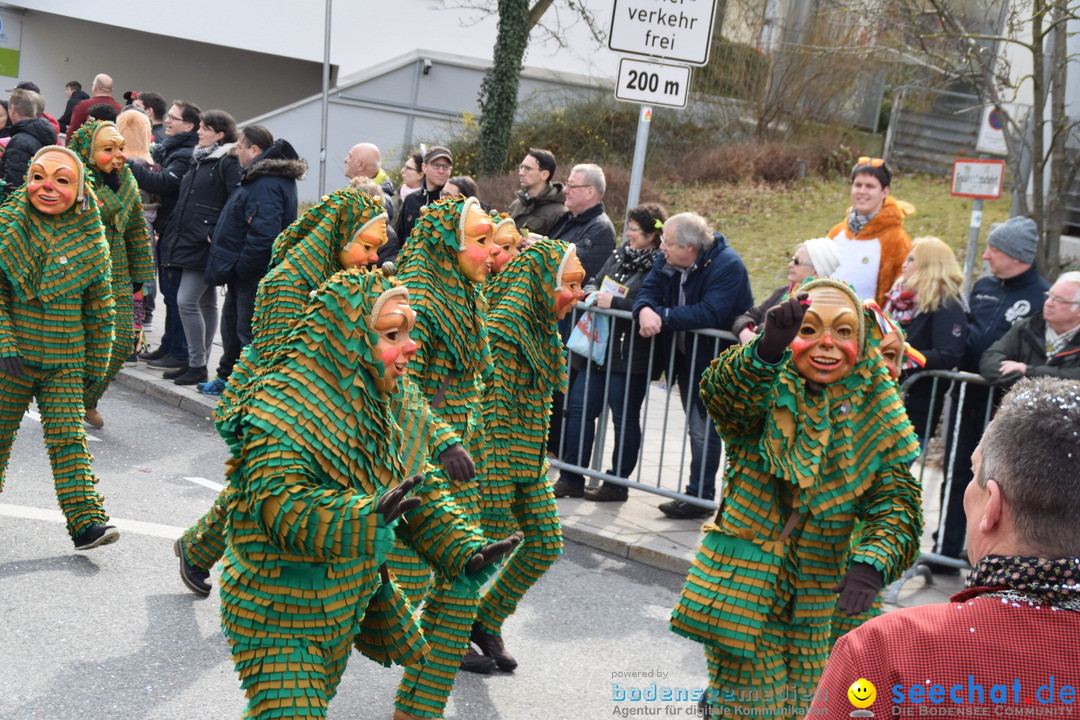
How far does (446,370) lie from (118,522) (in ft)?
8.99

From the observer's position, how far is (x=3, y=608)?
5371 mm

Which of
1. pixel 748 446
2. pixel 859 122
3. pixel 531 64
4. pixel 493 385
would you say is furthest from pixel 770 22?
pixel 748 446

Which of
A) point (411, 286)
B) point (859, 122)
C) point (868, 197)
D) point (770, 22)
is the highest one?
point (770, 22)

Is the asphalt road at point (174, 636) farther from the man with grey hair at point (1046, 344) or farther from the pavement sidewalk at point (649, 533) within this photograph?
the man with grey hair at point (1046, 344)

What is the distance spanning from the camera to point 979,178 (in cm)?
1024

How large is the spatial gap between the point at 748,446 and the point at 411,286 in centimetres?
167

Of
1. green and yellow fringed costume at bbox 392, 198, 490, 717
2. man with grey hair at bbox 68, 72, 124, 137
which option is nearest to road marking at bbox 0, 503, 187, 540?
green and yellow fringed costume at bbox 392, 198, 490, 717

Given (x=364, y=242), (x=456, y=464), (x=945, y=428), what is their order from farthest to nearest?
(x=945, y=428)
(x=364, y=242)
(x=456, y=464)

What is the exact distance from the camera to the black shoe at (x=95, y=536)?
599 cm

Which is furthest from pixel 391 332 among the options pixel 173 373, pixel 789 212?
pixel 789 212

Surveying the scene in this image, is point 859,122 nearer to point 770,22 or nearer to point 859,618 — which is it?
point 770,22

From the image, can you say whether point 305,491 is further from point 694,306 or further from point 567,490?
point 567,490

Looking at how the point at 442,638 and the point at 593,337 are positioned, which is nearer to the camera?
the point at 442,638

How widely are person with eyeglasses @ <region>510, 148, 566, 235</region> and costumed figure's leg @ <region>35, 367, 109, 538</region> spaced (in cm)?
363
